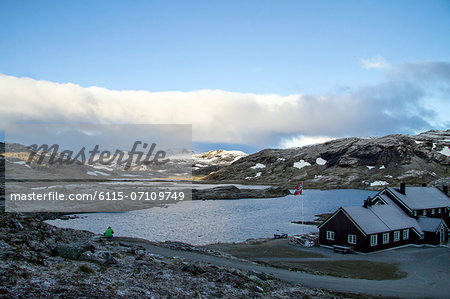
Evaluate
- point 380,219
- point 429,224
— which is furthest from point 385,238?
point 429,224

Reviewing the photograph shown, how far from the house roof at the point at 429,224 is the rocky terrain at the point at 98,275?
33016mm

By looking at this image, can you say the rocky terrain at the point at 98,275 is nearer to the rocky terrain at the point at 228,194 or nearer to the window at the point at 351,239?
the window at the point at 351,239

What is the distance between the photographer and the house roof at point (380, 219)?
44.4 meters

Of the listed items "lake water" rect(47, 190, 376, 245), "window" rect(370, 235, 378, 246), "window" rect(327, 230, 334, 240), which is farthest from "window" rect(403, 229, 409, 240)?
"lake water" rect(47, 190, 376, 245)

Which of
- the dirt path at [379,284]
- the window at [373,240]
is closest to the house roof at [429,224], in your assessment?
the window at [373,240]

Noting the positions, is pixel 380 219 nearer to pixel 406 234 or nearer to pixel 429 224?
pixel 406 234

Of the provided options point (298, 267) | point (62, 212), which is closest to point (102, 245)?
point (298, 267)

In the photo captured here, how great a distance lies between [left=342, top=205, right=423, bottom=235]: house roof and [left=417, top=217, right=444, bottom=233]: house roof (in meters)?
0.77

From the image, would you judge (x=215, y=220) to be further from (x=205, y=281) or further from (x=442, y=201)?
(x=205, y=281)

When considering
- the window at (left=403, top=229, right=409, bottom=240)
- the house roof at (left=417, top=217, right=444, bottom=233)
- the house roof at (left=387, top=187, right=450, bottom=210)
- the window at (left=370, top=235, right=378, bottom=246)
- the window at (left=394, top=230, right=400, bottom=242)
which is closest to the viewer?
the window at (left=370, top=235, right=378, bottom=246)

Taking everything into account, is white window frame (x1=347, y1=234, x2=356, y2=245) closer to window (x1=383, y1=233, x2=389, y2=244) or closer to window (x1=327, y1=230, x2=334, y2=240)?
window (x1=327, y1=230, x2=334, y2=240)

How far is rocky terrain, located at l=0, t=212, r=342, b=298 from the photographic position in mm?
15477

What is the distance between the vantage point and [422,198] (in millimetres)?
57000

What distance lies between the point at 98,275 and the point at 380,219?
3940cm
